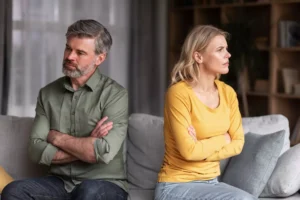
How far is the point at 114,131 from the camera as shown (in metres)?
2.80

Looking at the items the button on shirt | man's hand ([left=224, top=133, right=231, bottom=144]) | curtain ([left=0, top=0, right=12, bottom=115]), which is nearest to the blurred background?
curtain ([left=0, top=0, right=12, bottom=115])

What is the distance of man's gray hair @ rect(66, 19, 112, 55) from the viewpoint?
2881 mm

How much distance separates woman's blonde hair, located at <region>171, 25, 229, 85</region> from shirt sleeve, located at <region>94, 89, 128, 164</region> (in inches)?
11.3

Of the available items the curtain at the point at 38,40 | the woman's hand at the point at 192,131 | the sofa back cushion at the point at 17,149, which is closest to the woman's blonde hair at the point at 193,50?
the woman's hand at the point at 192,131

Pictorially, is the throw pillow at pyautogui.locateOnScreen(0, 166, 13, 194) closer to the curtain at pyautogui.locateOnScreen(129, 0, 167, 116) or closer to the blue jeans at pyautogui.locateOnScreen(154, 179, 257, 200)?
the blue jeans at pyautogui.locateOnScreen(154, 179, 257, 200)

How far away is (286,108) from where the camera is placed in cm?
549

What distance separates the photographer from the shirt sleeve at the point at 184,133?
8.50 feet

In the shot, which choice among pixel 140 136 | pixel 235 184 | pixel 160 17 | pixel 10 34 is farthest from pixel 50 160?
pixel 160 17

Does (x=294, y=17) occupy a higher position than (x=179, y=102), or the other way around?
(x=294, y=17)

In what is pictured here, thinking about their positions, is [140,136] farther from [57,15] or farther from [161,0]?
[161,0]

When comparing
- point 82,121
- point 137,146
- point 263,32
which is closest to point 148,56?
point 263,32

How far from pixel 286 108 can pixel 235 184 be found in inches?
106

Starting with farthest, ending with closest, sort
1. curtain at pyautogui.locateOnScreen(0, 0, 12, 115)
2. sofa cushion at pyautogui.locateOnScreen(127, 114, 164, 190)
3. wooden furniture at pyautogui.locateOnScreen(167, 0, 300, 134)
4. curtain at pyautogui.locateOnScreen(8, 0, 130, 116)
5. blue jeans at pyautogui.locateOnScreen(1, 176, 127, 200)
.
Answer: wooden furniture at pyautogui.locateOnScreen(167, 0, 300, 134)
curtain at pyautogui.locateOnScreen(8, 0, 130, 116)
curtain at pyautogui.locateOnScreen(0, 0, 12, 115)
sofa cushion at pyautogui.locateOnScreen(127, 114, 164, 190)
blue jeans at pyautogui.locateOnScreen(1, 176, 127, 200)

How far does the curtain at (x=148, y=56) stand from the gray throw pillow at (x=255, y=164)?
294cm
